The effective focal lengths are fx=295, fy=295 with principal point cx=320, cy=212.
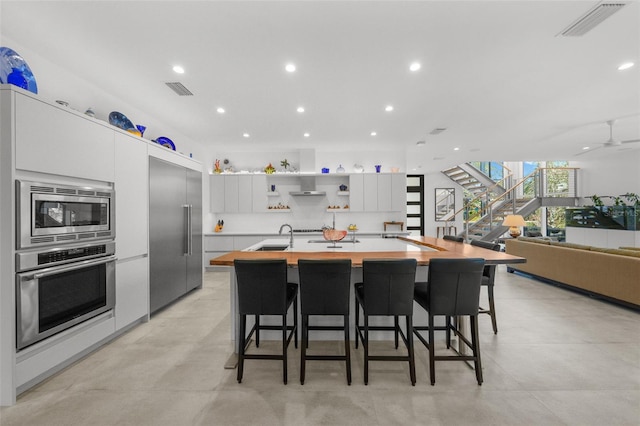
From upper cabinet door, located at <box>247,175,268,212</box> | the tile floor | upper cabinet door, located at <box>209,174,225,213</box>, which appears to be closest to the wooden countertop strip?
the tile floor

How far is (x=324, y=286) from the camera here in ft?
7.35

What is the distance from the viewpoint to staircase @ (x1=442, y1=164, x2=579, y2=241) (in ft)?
31.3

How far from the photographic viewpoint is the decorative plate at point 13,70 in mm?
2225

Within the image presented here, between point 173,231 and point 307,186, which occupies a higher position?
point 307,186

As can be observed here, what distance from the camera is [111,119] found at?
3.51 m

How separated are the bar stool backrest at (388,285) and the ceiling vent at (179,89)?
10.1ft

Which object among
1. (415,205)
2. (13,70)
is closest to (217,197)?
(13,70)

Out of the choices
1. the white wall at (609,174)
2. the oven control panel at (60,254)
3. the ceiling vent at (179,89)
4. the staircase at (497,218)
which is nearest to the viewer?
the oven control panel at (60,254)

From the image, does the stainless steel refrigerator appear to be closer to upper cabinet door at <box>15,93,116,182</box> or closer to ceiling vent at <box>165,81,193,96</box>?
upper cabinet door at <box>15,93,116,182</box>

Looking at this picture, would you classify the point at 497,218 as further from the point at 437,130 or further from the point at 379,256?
the point at 379,256

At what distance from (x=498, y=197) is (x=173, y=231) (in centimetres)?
1012

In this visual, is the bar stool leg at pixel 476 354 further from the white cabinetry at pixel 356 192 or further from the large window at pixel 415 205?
the large window at pixel 415 205

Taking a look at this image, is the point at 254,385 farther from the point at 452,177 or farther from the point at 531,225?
the point at 531,225

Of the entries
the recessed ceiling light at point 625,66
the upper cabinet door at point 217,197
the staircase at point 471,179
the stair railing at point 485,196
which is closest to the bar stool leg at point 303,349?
the recessed ceiling light at point 625,66
